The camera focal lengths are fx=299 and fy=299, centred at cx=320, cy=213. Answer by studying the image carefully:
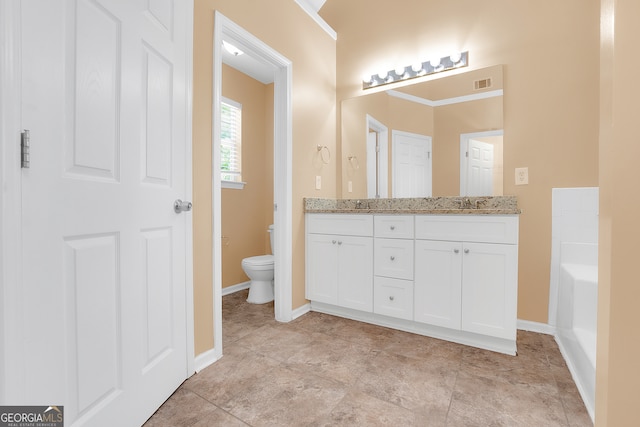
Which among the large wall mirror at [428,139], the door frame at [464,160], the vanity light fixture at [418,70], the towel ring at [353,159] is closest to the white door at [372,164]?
the large wall mirror at [428,139]

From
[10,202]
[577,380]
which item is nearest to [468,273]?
[577,380]

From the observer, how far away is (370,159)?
2.84 metres

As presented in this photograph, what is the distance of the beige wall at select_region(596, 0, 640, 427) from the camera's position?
0.69 metres

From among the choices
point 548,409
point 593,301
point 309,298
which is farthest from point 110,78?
point 593,301

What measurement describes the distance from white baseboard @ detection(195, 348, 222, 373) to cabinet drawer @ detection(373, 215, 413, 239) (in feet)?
4.47

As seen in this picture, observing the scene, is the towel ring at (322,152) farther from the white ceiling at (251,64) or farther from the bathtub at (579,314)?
the bathtub at (579,314)

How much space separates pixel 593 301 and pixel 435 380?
0.96 m

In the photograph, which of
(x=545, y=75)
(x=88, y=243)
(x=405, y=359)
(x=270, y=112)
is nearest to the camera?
(x=88, y=243)

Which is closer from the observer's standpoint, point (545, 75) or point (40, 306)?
point (40, 306)

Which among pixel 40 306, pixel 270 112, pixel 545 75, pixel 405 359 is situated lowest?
pixel 405 359

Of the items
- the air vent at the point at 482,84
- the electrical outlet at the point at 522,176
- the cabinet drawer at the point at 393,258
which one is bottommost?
the cabinet drawer at the point at 393,258

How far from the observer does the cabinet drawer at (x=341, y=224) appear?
2.37m

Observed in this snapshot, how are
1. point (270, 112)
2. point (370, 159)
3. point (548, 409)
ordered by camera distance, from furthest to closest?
point (270, 112), point (370, 159), point (548, 409)

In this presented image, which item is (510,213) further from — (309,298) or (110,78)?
(110,78)
